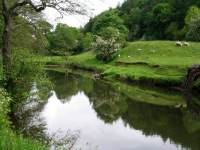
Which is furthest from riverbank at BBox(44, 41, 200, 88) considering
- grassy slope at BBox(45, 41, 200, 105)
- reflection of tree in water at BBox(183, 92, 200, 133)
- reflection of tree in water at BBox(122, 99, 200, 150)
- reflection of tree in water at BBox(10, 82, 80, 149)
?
reflection of tree in water at BBox(10, 82, 80, 149)

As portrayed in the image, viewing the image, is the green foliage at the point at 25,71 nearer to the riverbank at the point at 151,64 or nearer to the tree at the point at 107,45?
the riverbank at the point at 151,64

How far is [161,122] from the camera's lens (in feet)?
72.0

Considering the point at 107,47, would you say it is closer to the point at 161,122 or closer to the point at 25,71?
the point at 161,122

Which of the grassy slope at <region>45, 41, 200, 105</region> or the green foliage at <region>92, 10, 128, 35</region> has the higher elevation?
the green foliage at <region>92, 10, 128, 35</region>

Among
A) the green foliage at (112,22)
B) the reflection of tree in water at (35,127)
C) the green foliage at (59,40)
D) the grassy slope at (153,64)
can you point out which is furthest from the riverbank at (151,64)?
the green foliage at (112,22)

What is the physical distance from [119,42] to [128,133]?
50268 mm

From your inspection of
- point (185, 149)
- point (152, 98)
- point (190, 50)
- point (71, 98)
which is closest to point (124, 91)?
point (152, 98)

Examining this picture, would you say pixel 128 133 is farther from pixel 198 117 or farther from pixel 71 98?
pixel 71 98

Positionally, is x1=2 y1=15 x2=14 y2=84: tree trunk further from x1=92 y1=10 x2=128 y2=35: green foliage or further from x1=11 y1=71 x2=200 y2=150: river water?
x1=92 y1=10 x2=128 y2=35: green foliage

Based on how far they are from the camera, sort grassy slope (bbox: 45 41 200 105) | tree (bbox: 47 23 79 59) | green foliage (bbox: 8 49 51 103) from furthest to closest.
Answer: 1. grassy slope (bbox: 45 41 200 105)
2. green foliage (bbox: 8 49 51 103)
3. tree (bbox: 47 23 79 59)

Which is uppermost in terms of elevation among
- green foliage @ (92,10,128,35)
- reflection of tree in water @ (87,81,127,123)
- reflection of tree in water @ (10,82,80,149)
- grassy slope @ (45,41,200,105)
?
green foliage @ (92,10,128,35)

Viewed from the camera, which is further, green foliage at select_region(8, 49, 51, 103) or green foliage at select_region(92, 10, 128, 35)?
green foliage at select_region(92, 10, 128, 35)

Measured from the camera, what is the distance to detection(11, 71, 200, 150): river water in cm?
1694

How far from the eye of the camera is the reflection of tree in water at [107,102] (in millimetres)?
23612
